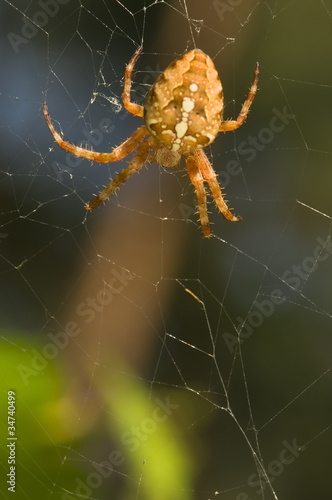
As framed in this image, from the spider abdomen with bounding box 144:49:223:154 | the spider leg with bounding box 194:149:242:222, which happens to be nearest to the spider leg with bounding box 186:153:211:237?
the spider leg with bounding box 194:149:242:222

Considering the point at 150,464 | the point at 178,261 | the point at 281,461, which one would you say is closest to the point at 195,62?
the point at 150,464

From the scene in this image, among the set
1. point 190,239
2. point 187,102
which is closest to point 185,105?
point 187,102

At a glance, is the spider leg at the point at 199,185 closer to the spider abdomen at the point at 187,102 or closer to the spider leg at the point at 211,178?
the spider leg at the point at 211,178

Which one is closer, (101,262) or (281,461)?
(101,262)

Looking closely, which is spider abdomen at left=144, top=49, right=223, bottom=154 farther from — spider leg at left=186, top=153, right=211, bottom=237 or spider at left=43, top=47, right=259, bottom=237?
spider leg at left=186, top=153, right=211, bottom=237

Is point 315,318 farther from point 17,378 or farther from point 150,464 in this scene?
point 17,378

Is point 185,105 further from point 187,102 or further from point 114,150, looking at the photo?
point 114,150
